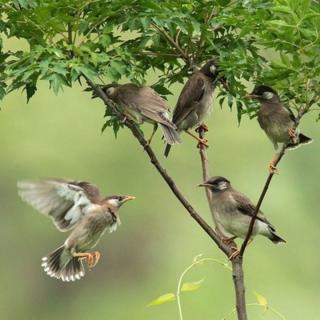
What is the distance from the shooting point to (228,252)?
4.71m

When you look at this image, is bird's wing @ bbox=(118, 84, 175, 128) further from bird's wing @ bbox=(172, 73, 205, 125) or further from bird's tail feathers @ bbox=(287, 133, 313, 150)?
bird's tail feathers @ bbox=(287, 133, 313, 150)

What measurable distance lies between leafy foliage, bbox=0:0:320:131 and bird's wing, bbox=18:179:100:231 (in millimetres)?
379

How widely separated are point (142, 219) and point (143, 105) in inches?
525

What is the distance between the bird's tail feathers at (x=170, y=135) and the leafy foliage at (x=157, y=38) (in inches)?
18.9

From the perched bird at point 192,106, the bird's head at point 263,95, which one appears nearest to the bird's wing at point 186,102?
the perched bird at point 192,106

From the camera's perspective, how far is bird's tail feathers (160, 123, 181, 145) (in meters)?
5.25

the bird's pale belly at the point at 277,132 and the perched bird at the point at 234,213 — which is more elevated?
the bird's pale belly at the point at 277,132

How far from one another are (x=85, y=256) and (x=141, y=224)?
13.6 metres

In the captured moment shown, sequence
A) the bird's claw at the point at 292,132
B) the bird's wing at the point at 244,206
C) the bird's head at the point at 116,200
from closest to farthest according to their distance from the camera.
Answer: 1. the bird's claw at the point at 292,132
2. the bird's head at the point at 116,200
3. the bird's wing at the point at 244,206

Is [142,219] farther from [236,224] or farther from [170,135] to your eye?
[170,135]

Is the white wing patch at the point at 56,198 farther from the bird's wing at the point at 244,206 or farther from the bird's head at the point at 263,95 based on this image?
the bird's wing at the point at 244,206

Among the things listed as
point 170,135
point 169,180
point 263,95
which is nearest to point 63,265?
point 170,135

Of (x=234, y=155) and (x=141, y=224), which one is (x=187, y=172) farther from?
(x=141, y=224)

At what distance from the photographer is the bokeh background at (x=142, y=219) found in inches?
572
